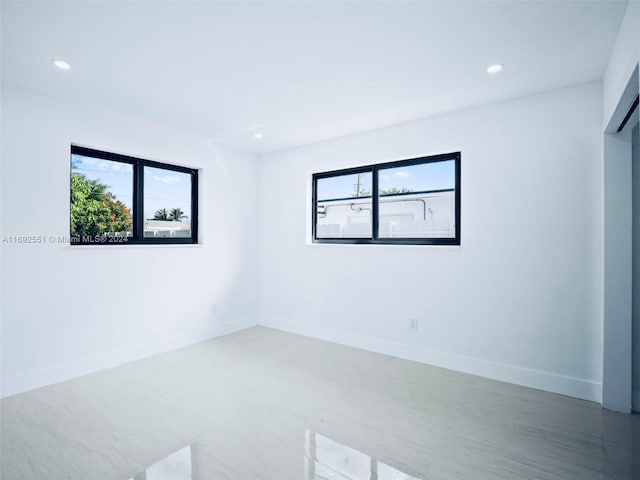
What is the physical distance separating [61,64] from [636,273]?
4.68 meters

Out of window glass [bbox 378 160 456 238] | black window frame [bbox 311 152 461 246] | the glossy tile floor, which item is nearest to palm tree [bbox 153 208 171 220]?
the glossy tile floor

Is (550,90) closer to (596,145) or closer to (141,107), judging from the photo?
(596,145)

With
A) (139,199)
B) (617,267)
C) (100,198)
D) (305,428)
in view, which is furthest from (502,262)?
(100,198)

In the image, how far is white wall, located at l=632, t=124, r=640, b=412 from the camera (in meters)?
2.54

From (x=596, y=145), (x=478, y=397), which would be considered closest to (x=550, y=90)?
(x=596, y=145)

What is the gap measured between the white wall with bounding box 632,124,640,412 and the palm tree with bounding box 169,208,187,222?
453cm

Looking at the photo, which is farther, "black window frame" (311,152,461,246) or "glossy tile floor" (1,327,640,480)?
"black window frame" (311,152,461,246)

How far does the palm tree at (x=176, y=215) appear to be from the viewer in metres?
4.16

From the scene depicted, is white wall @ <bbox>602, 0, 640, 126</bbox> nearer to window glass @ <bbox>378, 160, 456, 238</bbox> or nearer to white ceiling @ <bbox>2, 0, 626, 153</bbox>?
white ceiling @ <bbox>2, 0, 626, 153</bbox>

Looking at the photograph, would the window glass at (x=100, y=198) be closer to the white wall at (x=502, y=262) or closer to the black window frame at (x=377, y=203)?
the black window frame at (x=377, y=203)

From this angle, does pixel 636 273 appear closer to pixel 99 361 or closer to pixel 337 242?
pixel 337 242

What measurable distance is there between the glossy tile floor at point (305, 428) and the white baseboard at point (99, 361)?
102 millimetres

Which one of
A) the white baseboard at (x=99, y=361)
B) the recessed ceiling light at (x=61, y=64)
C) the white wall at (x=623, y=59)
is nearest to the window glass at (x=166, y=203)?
the white baseboard at (x=99, y=361)

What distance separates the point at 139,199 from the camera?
12.3 ft
